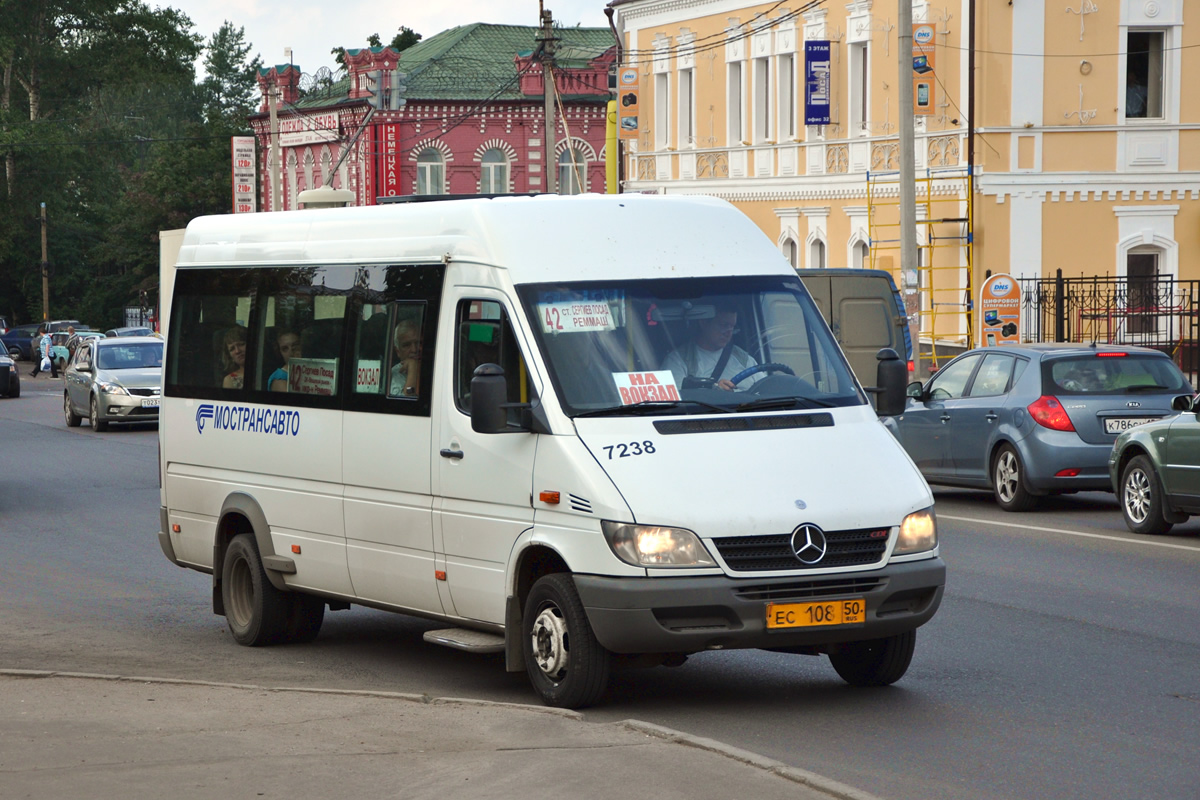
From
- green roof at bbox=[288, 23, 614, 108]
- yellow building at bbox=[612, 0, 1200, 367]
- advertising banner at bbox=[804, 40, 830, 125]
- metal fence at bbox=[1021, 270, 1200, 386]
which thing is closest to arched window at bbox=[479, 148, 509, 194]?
green roof at bbox=[288, 23, 614, 108]

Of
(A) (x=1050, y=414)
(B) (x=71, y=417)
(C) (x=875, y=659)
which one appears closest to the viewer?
(C) (x=875, y=659)

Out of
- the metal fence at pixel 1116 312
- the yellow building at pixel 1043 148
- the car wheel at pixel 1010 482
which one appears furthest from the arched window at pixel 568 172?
the car wheel at pixel 1010 482

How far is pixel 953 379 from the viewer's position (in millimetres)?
19031

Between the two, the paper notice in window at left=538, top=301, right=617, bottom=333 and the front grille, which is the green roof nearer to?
the paper notice in window at left=538, top=301, right=617, bottom=333

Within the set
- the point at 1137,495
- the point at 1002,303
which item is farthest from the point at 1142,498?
the point at 1002,303

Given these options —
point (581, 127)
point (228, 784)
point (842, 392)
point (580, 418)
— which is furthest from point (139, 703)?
point (581, 127)

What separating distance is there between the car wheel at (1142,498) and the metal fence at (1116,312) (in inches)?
651

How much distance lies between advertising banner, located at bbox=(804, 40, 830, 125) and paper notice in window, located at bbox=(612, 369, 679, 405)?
31.9 m

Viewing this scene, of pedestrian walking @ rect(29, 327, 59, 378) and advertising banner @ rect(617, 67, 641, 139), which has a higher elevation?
advertising banner @ rect(617, 67, 641, 139)

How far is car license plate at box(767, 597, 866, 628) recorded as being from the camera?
312 inches

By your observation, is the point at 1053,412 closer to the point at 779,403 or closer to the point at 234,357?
the point at 234,357

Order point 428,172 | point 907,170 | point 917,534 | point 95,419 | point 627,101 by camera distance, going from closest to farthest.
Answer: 1. point 917,534
2. point 907,170
3. point 95,419
4. point 627,101
5. point 428,172

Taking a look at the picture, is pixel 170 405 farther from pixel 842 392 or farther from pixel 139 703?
pixel 842 392

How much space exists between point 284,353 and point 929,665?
3974mm
